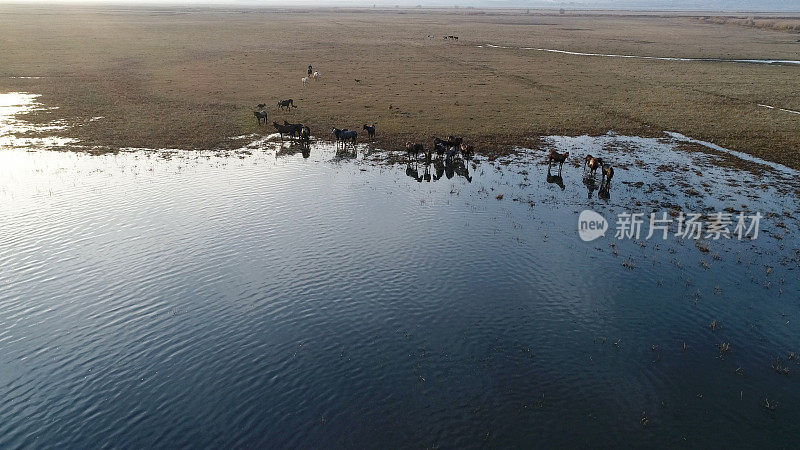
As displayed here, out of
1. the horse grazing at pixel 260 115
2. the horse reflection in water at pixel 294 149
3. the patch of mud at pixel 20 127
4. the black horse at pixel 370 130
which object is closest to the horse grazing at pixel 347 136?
the black horse at pixel 370 130

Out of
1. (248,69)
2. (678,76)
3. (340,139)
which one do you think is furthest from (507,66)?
(340,139)

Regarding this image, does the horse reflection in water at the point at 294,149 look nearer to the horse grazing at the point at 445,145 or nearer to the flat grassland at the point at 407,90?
the flat grassland at the point at 407,90

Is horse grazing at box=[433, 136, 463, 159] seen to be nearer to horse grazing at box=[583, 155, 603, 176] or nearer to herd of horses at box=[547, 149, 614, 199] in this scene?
herd of horses at box=[547, 149, 614, 199]

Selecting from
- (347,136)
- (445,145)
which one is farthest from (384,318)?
(347,136)

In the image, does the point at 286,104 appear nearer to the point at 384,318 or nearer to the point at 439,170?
the point at 439,170

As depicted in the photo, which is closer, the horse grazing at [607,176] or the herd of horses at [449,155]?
the horse grazing at [607,176]

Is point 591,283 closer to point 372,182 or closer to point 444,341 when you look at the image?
point 444,341
